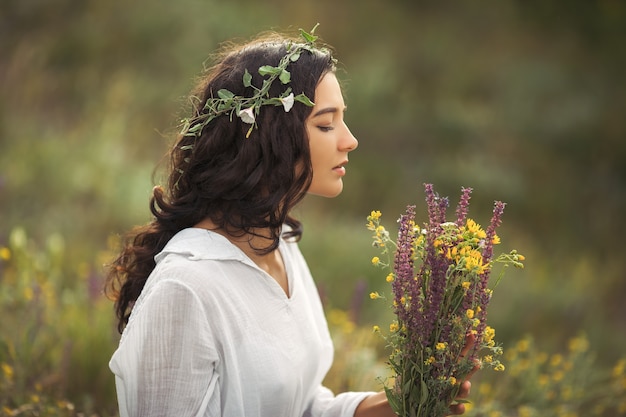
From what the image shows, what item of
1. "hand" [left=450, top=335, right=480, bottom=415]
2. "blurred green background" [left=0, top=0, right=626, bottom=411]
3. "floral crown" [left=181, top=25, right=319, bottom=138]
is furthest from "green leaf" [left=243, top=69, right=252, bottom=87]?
"blurred green background" [left=0, top=0, right=626, bottom=411]

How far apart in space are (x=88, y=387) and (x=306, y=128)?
1.72 metres

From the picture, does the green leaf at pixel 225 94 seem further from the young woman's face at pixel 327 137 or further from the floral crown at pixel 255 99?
the young woman's face at pixel 327 137

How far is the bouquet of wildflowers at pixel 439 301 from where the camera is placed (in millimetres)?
1955

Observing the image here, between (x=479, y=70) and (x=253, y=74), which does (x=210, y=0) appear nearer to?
(x=479, y=70)

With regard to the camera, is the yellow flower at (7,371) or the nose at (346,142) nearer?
→ the nose at (346,142)

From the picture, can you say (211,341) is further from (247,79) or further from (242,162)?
(247,79)

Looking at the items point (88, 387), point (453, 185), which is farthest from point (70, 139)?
point (453, 185)

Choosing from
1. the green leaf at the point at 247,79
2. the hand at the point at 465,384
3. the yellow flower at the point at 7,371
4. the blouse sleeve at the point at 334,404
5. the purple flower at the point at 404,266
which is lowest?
the yellow flower at the point at 7,371

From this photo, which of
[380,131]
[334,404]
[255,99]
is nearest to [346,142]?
[255,99]

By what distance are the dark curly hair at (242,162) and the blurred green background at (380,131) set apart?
125 centimetres

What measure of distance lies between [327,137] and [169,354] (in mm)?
716

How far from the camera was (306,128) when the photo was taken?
217 centimetres

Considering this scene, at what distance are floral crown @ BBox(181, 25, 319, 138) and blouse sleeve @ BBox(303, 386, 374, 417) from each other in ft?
2.88

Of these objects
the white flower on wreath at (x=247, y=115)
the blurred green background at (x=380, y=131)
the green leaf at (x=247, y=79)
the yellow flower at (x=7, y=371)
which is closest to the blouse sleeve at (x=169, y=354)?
the white flower on wreath at (x=247, y=115)
